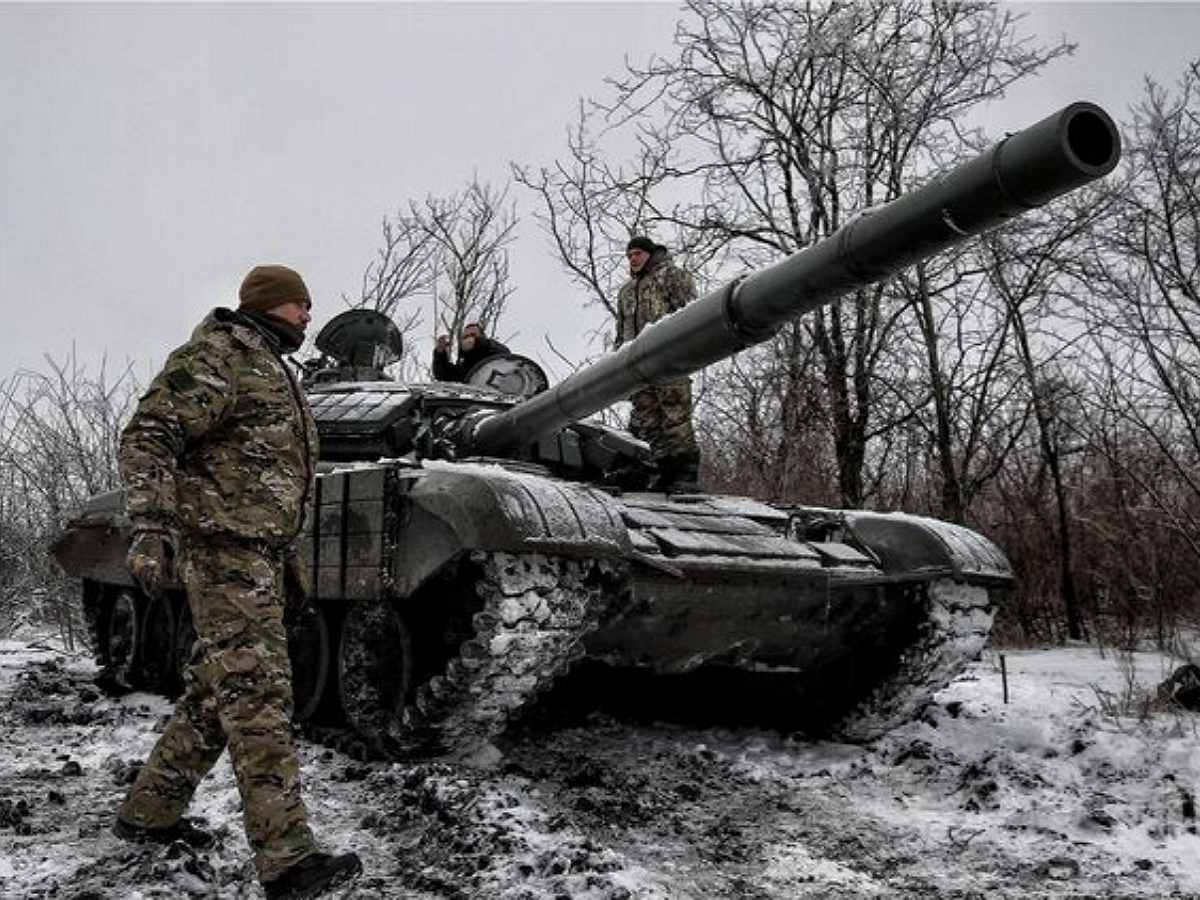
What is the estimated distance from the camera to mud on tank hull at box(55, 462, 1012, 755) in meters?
4.79

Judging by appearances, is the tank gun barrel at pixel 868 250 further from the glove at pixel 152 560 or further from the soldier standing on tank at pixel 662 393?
the glove at pixel 152 560

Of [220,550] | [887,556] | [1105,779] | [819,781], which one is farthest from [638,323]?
[220,550]

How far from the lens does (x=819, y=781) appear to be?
5.53 meters

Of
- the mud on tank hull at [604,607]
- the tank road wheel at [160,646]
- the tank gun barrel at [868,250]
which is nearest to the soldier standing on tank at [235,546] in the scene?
the mud on tank hull at [604,607]

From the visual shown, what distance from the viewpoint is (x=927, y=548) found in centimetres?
607

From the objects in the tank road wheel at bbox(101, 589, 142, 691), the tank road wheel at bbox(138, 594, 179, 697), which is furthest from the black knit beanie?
the tank road wheel at bbox(101, 589, 142, 691)

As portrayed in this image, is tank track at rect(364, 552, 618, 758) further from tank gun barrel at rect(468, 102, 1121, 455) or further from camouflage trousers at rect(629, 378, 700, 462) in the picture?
camouflage trousers at rect(629, 378, 700, 462)

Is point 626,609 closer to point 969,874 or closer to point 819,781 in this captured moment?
point 819,781

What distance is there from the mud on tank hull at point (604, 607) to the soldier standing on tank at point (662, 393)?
19.7 inches

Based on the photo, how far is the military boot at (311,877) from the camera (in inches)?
123

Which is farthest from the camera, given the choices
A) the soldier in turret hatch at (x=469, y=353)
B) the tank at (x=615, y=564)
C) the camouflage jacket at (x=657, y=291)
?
the soldier in turret hatch at (x=469, y=353)

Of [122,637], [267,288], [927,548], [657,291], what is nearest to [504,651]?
[267,288]

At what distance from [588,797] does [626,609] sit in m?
0.79

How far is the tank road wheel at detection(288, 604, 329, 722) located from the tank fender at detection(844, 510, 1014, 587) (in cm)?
265
